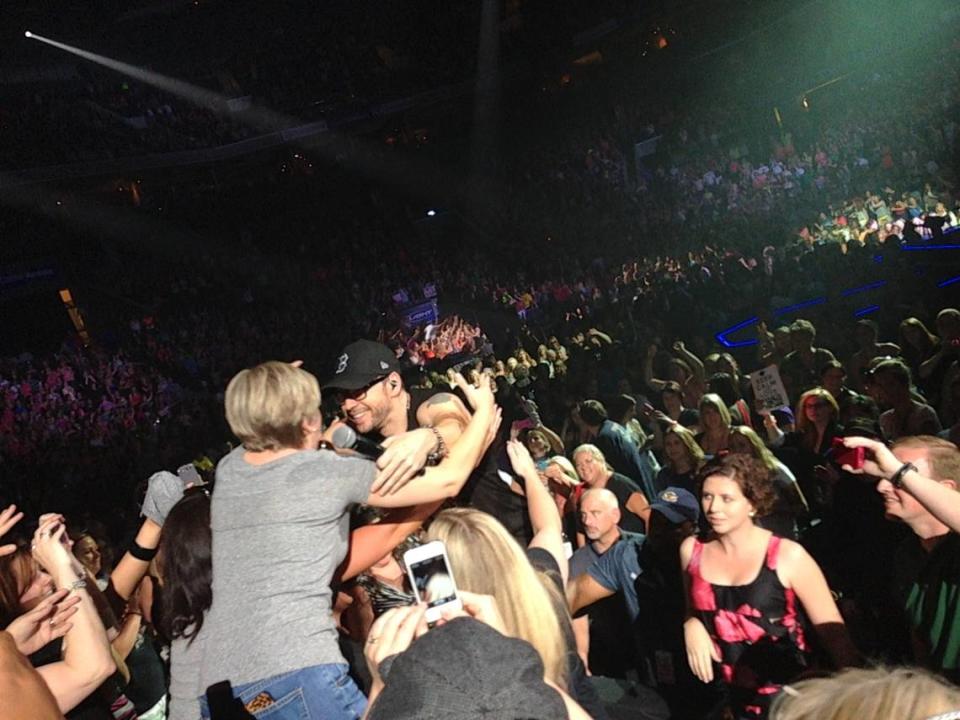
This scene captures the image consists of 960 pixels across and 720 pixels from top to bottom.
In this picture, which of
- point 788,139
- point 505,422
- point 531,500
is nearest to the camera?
point 531,500

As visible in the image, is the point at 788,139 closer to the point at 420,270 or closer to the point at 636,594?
the point at 420,270

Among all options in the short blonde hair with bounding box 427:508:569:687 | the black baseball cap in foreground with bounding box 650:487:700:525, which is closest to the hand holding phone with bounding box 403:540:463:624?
the short blonde hair with bounding box 427:508:569:687

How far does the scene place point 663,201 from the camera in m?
17.3

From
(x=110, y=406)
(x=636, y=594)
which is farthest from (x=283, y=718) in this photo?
(x=110, y=406)

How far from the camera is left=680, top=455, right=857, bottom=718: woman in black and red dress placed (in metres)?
2.49

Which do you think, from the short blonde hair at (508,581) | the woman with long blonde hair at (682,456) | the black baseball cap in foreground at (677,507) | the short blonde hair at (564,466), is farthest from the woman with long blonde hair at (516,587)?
the woman with long blonde hair at (682,456)

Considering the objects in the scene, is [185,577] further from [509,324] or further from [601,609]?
[509,324]

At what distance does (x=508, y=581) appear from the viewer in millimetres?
1726

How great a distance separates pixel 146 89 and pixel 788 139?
17598 millimetres

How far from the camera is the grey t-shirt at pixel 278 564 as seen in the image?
178 cm

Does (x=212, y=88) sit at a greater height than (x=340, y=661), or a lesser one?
greater

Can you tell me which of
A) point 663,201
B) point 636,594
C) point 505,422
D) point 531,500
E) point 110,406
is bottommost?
point 636,594

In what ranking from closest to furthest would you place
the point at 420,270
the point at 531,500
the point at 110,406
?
the point at 531,500 → the point at 110,406 → the point at 420,270

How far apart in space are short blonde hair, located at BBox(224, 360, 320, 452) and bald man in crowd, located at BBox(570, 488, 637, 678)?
1729mm
